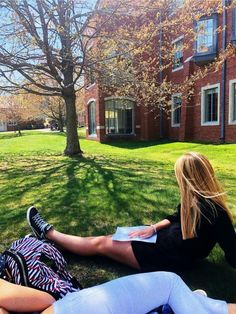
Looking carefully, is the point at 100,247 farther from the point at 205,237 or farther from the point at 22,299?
the point at 22,299

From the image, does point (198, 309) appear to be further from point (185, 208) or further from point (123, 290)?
point (185, 208)

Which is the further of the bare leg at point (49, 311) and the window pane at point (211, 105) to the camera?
the window pane at point (211, 105)

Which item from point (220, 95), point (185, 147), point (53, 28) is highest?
point (53, 28)

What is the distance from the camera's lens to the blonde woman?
2.97m

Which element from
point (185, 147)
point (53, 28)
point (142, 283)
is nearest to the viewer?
point (142, 283)

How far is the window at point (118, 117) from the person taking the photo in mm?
24828

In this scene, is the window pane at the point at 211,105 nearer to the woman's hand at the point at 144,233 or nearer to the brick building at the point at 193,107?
the brick building at the point at 193,107

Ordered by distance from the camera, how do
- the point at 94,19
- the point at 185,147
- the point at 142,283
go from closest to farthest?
the point at 142,283 → the point at 94,19 → the point at 185,147

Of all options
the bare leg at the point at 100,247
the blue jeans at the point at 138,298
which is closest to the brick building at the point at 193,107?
the bare leg at the point at 100,247

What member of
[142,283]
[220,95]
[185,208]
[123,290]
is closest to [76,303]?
[123,290]

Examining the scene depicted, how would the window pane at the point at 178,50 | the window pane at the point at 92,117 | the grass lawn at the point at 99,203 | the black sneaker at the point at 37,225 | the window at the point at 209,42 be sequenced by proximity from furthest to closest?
1. the window pane at the point at 92,117
2. the window at the point at 209,42
3. the window pane at the point at 178,50
4. the black sneaker at the point at 37,225
5. the grass lawn at the point at 99,203

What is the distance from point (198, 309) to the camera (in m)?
2.16

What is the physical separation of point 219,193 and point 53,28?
8.02 meters

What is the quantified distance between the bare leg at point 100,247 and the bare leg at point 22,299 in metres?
1.16
